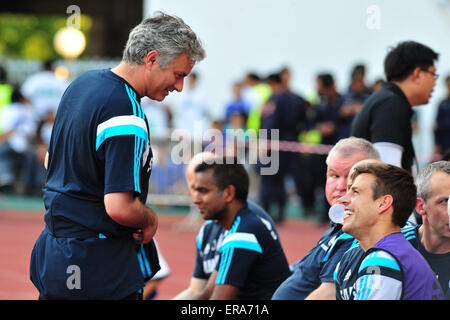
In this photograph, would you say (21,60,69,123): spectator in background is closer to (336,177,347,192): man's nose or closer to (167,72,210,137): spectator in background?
(167,72,210,137): spectator in background

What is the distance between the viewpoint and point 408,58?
4.92 m

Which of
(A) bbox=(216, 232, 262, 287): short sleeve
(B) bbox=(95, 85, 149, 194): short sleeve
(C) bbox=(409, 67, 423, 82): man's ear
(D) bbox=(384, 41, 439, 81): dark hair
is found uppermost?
(D) bbox=(384, 41, 439, 81): dark hair

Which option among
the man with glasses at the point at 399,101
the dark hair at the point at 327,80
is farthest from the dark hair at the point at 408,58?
the dark hair at the point at 327,80

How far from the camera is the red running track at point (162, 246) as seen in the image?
26.0ft

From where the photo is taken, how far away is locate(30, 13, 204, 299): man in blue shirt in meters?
3.23

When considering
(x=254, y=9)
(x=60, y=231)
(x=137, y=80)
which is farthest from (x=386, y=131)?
(x=254, y=9)

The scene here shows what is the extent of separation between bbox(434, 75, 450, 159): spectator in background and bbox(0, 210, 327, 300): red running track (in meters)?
2.38

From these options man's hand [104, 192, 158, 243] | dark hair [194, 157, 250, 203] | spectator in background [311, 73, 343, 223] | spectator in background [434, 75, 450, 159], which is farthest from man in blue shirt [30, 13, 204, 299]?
spectator in background [434, 75, 450, 159]

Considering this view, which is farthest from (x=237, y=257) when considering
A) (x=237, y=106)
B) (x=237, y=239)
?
(x=237, y=106)

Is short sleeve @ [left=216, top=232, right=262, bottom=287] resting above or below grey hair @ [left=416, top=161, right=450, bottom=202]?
below

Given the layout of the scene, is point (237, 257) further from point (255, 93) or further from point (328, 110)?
point (255, 93)

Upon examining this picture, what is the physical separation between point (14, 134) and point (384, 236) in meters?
11.2

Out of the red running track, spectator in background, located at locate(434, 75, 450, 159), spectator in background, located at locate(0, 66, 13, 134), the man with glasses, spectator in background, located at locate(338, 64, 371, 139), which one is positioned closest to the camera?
the man with glasses

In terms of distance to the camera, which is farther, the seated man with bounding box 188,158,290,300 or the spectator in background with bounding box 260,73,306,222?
the spectator in background with bounding box 260,73,306,222
